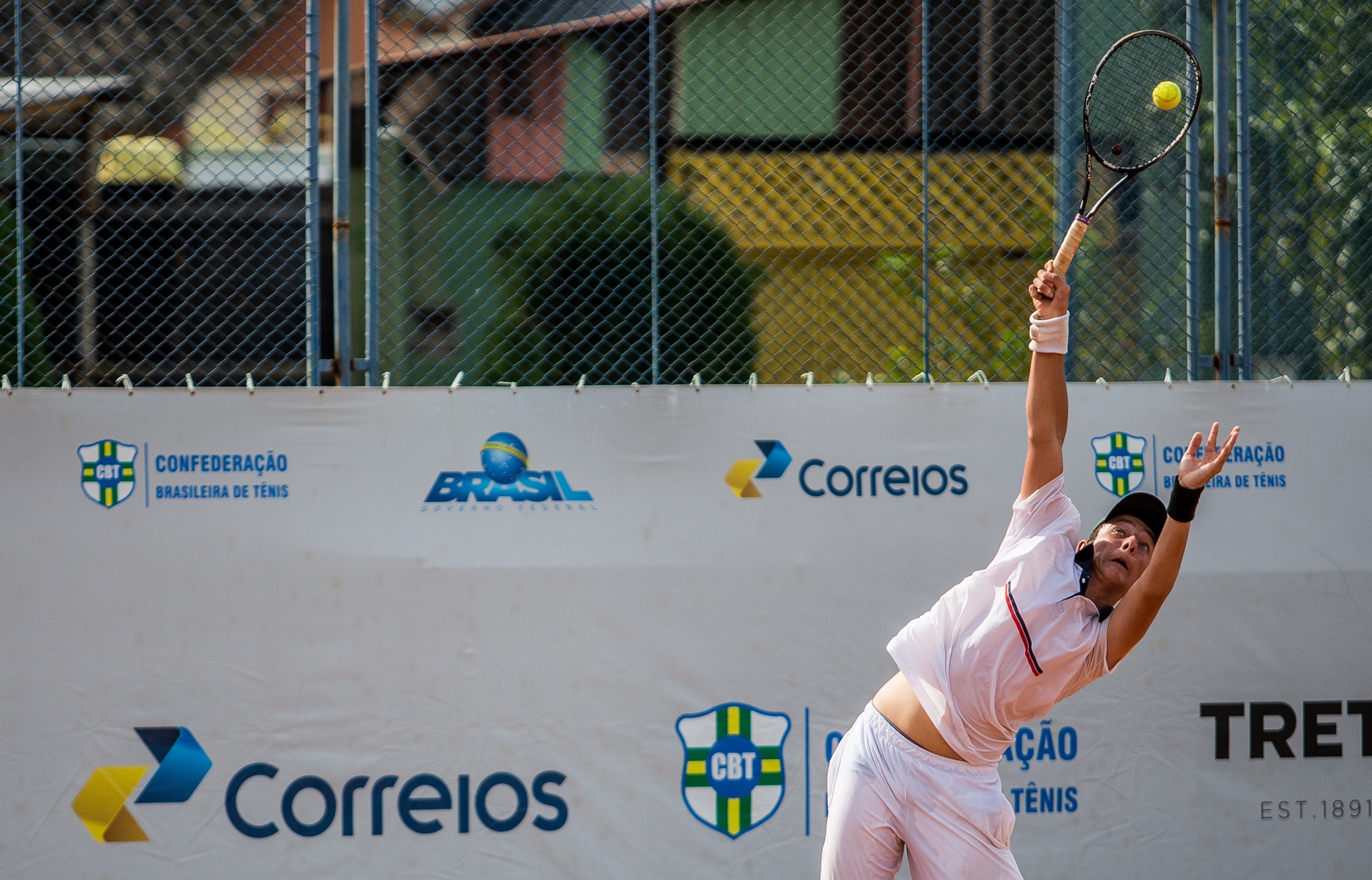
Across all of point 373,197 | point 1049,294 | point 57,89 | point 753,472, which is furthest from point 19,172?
point 1049,294

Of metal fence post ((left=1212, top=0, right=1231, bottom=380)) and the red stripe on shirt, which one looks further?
metal fence post ((left=1212, top=0, right=1231, bottom=380))

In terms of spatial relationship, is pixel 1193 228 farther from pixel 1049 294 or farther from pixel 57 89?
pixel 57 89

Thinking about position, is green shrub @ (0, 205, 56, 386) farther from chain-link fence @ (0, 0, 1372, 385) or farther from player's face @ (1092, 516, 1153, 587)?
player's face @ (1092, 516, 1153, 587)

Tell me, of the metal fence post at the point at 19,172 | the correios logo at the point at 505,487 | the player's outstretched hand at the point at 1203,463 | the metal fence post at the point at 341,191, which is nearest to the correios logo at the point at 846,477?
the correios logo at the point at 505,487

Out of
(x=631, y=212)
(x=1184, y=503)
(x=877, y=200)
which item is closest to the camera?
(x=1184, y=503)

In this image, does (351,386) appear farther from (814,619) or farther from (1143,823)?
(1143,823)

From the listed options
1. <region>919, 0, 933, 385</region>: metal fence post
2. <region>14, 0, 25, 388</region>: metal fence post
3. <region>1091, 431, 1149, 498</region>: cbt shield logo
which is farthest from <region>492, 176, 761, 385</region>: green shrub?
<region>14, 0, 25, 388</region>: metal fence post

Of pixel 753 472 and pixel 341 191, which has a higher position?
pixel 341 191

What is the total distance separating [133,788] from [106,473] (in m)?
1.15

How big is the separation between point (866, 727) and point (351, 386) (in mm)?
2367

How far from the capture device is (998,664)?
2.91 m

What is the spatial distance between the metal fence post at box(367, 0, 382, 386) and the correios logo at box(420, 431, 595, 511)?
20.5 inches

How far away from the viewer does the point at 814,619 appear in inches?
171

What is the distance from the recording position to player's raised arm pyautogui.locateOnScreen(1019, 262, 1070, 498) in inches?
112
